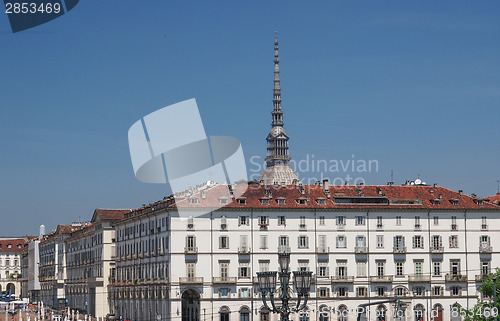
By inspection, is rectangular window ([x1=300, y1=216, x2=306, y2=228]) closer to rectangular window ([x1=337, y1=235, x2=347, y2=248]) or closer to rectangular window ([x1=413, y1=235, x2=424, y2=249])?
rectangular window ([x1=337, y1=235, x2=347, y2=248])

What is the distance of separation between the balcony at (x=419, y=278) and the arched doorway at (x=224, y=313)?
2212 centimetres

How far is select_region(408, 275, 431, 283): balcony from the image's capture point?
4606 inches

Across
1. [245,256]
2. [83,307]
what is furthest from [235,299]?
[83,307]

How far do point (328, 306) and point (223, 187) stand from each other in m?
18.6

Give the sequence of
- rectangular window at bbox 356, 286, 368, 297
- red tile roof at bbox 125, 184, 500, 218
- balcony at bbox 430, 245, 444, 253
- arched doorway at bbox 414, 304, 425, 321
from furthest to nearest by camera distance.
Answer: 1. balcony at bbox 430, 245, 444, 253
2. arched doorway at bbox 414, 304, 425, 321
3. rectangular window at bbox 356, 286, 368, 297
4. red tile roof at bbox 125, 184, 500, 218

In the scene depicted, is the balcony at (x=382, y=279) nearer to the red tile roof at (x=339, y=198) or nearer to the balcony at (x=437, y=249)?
the balcony at (x=437, y=249)

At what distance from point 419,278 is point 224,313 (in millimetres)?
23894

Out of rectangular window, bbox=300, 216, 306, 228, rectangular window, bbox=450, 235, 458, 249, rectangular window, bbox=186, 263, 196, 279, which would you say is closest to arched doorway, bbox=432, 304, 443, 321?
rectangular window, bbox=450, 235, 458, 249

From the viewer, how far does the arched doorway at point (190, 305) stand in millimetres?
112500

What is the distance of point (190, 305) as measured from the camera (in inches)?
4491

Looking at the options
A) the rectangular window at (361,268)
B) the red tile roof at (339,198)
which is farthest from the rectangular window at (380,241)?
the red tile roof at (339,198)

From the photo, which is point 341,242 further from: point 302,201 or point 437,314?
point 437,314

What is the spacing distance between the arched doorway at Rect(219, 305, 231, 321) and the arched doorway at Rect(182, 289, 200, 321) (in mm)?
2649

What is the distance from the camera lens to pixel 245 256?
114 meters
